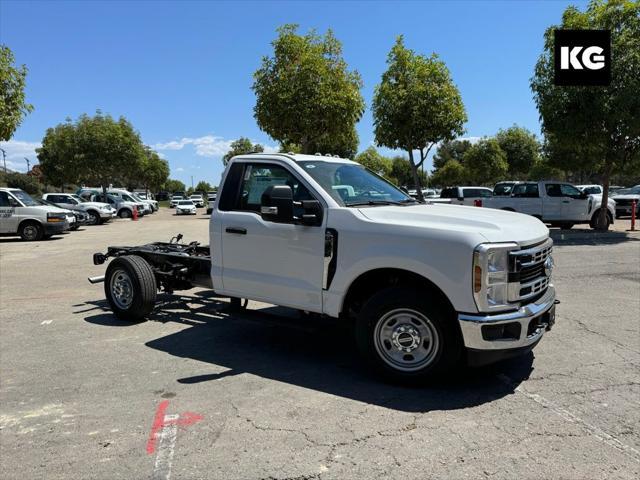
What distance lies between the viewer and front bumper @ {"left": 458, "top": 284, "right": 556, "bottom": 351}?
405cm

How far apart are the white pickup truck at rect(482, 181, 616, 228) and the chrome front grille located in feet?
51.2

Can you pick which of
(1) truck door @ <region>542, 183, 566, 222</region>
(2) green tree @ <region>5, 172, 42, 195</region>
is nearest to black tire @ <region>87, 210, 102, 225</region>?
(1) truck door @ <region>542, 183, 566, 222</region>

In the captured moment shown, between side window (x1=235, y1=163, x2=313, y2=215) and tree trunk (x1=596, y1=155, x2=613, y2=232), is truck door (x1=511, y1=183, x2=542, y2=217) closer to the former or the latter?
tree trunk (x1=596, y1=155, x2=613, y2=232)

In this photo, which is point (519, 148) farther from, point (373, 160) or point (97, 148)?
point (97, 148)

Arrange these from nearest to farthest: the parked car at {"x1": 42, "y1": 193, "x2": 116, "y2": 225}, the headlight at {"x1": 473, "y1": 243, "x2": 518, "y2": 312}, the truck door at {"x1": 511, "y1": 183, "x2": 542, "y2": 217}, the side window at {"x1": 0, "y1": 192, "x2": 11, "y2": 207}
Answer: the headlight at {"x1": 473, "y1": 243, "x2": 518, "y2": 312}, the side window at {"x1": 0, "y1": 192, "x2": 11, "y2": 207}, the truck door at {"x1": 511, "y1": 183, "x2": 542, "y2": 217}, the parked car at {"x1": 42, "y1": 193, "x2": 116, "y2": 225}

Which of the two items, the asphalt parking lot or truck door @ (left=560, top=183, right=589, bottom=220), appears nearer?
the asphalt parking lot

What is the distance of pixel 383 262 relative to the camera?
4438 millimetres

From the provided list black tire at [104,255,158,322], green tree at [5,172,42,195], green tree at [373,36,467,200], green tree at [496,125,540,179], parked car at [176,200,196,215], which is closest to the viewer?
black tire at [104,255,158,322]

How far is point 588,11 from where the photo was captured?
17.3 meters

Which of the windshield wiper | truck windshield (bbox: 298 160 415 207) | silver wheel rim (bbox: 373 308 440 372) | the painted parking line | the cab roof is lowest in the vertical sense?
the painted parking line

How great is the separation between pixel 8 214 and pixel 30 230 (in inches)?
35.2

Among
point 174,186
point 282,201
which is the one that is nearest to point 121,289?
point 282,201

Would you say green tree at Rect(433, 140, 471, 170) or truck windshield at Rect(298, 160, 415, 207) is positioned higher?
green tree at Rect(433, 140, 471, 170)

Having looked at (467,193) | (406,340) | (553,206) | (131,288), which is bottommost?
(406,340)
